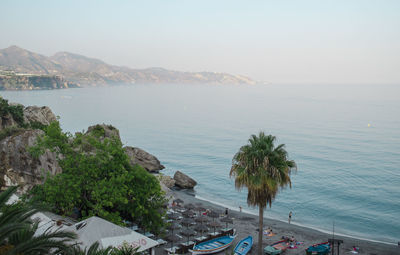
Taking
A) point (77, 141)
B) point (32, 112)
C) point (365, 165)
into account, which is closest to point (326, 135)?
point (365, 165)

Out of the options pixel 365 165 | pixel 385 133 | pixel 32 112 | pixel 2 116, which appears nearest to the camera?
pixel 2 116

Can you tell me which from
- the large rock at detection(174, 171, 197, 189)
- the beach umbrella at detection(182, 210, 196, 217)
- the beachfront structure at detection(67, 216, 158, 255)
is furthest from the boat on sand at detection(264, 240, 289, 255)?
the large rock at detection(174, 171, 197, 189)

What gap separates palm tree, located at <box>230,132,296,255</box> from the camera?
21312mm

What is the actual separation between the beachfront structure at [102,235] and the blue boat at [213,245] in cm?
861

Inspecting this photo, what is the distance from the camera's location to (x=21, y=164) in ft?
78.9

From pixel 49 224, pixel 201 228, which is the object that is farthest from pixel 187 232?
pixel 49 224

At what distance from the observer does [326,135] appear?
9381 cm

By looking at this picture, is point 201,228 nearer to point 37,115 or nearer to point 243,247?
point 243,247

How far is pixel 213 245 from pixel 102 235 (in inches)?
496

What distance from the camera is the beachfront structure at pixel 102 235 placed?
53.8 feet

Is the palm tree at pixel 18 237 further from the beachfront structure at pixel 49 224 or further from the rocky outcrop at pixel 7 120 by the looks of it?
the rocky outcrop at pixel 7 120

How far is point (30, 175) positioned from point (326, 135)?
85.0 m

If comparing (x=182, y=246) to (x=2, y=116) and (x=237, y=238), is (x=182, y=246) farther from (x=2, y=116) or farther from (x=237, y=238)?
(x=2, y=116)

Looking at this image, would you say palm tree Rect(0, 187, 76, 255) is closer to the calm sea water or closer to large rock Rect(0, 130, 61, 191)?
large rock Rect(0, 130, 61, 191)
